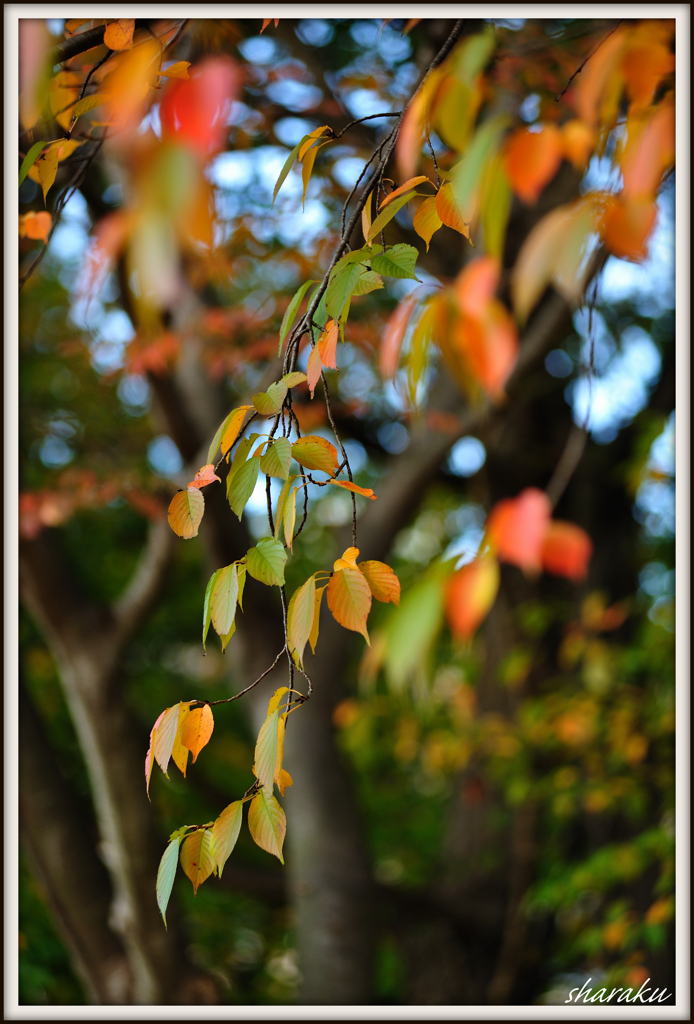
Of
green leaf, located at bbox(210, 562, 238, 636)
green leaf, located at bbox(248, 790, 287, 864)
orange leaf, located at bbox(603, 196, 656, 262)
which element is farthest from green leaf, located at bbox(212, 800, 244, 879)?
orange leaf, located at bbox(603, 196, 656, 262)

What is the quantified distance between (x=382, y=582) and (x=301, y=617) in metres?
0.10

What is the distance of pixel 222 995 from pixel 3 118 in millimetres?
2799

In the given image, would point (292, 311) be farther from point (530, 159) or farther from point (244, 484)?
point (530, 159)

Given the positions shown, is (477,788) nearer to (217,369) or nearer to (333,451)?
(217,369)

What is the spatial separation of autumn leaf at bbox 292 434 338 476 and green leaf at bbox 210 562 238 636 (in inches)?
5.1

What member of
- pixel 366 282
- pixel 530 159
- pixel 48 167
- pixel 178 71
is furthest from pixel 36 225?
pixel 530 159

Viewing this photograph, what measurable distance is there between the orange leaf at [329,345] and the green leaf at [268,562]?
191 millimetres

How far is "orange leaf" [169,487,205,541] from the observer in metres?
0.74

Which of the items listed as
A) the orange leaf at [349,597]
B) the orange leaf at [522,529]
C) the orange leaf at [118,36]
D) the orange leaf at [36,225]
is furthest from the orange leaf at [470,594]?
the orange leaf at [36,225]

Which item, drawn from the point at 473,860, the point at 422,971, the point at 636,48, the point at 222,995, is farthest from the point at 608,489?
the point at 636,48

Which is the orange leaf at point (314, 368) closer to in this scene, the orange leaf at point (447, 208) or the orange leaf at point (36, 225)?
the orange leaf at point (447, 208)

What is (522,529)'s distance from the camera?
1.80 feet

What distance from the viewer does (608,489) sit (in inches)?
156

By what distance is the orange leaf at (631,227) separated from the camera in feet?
1.55
